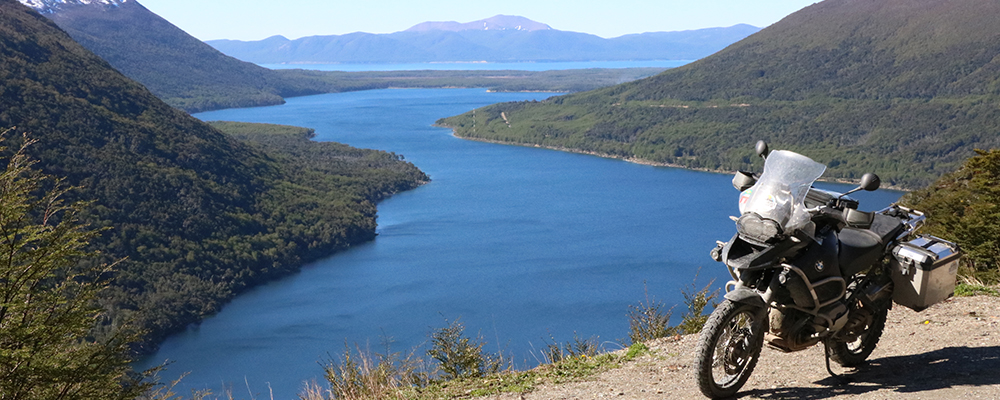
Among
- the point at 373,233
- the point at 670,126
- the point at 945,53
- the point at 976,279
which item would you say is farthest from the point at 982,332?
the point at 945,53

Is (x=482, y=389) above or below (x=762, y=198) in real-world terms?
below

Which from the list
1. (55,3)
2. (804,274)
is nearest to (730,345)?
(804,274)

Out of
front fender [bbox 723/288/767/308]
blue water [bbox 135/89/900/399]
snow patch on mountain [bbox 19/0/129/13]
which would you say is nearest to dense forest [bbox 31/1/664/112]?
snow patch on mountain [bbox 19/0/129/13]

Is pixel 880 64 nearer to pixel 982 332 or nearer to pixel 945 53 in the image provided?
pixel 945 53

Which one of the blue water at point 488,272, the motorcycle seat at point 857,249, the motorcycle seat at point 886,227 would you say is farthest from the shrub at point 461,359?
the blue water at point 488,272

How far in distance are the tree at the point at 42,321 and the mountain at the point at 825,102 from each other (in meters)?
88.2

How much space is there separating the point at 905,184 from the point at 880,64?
54.4 meters

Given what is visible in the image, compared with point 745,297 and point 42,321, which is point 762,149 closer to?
point 745,297

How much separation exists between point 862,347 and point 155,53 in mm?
197294

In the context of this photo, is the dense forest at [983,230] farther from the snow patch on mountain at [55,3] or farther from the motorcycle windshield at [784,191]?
the snow patch on mountain at [55,3]

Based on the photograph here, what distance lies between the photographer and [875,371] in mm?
5215

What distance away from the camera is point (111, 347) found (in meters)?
5.84

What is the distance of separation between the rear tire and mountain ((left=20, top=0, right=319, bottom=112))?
16697 cm

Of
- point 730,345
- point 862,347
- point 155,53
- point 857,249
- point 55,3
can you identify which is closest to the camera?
point 730,345
